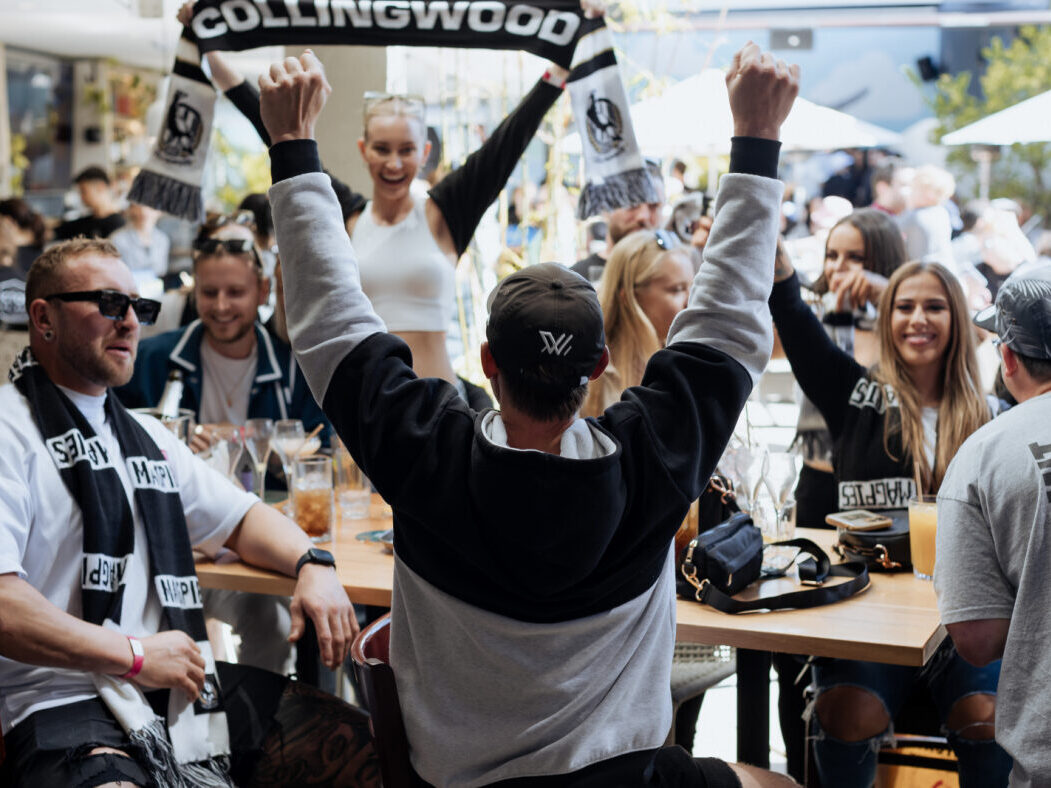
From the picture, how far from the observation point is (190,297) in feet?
13.7

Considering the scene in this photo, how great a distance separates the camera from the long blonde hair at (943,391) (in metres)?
2.72

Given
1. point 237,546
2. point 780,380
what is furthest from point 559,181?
point 237,546

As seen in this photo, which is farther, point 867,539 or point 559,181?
point 559,181

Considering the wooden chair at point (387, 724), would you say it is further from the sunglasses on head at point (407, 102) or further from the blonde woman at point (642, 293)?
the sunglasses on head at point (407, 102)

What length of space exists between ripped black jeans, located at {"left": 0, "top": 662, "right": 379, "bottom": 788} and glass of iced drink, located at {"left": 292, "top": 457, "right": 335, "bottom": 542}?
0.35 metres

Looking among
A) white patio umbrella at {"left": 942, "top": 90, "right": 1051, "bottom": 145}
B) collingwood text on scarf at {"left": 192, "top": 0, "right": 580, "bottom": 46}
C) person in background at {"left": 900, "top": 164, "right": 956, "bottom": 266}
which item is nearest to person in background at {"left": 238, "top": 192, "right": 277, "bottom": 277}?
collingwood text on scarf at {"left": 192, "top": 0, "right": 580, "bottom": 46}

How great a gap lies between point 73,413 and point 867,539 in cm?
166

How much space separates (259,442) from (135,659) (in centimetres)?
85

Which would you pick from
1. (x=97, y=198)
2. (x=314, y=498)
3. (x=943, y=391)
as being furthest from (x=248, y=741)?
(x=97, y=198)

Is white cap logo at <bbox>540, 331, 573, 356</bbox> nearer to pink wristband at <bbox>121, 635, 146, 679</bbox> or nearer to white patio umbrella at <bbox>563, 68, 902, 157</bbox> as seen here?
pink wristband at <bbox>121, 635, 146, 679</bbox>

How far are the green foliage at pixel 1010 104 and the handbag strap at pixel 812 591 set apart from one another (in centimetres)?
1114

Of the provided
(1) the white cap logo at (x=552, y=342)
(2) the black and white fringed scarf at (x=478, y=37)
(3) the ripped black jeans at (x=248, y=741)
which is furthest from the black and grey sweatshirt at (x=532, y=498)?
(2) the black and white fringed scarf at (x=478, y=37)

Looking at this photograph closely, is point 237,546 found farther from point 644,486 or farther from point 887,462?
point 887,462

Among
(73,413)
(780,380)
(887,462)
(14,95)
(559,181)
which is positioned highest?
(14,95)
